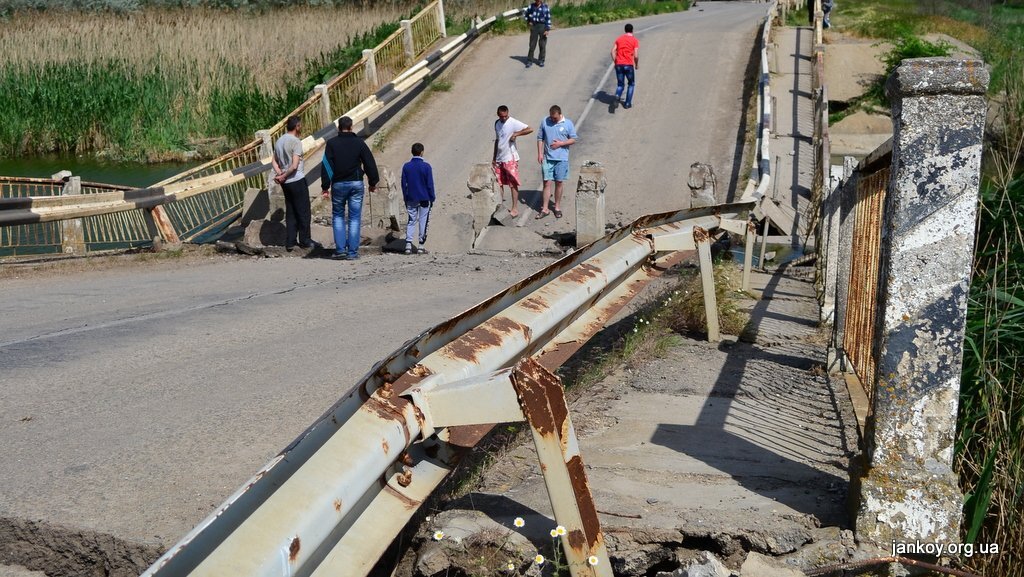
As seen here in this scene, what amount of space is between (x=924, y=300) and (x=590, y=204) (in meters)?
9.69

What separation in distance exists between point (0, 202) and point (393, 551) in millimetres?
10376

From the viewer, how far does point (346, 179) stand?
13.4 meters

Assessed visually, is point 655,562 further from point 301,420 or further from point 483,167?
point 483,167

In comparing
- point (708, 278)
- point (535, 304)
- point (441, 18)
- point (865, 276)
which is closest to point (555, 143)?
point (708, 278)

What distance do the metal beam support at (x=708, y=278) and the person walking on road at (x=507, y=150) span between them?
9.41 m

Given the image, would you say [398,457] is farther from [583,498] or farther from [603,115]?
[603,115]

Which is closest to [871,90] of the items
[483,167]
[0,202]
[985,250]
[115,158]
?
[483,167]

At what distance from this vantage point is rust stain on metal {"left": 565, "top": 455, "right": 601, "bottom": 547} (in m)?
3.34

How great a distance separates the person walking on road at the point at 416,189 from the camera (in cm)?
1396

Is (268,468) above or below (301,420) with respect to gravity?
above

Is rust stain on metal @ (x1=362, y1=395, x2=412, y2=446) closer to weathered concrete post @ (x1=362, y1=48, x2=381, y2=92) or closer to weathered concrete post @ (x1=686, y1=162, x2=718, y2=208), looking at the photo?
weathered concrete post @ (x1=686, y1=162, x2=718, y2=208)

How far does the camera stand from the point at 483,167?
51.8 ft

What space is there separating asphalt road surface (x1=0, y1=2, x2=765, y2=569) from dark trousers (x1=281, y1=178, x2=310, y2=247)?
0.99 metres

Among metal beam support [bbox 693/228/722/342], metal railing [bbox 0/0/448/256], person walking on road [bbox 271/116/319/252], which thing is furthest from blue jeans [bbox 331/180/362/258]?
metal beam support [bbox 693/228/722/342]
